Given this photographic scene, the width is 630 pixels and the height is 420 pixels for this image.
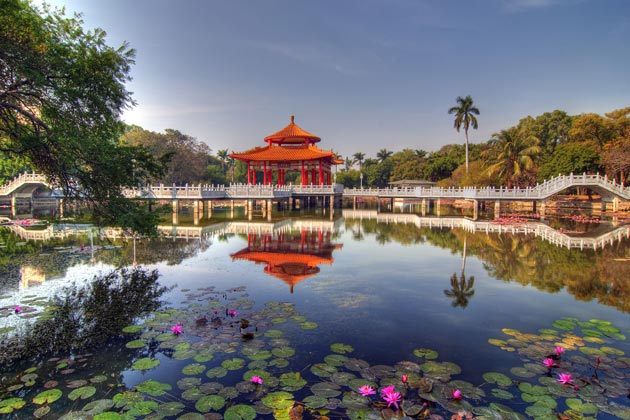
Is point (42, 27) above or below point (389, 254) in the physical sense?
above

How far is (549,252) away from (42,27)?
1653 centimetres

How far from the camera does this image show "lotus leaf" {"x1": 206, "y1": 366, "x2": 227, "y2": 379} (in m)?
4.52

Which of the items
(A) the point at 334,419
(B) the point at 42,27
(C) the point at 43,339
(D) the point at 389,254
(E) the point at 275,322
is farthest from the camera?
(D) the point at 389,254

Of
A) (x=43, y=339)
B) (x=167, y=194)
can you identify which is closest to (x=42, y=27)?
(x=43, y=339)

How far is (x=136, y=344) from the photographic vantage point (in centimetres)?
543

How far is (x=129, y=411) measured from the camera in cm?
378

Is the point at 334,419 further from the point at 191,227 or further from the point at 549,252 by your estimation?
the point at 191,227

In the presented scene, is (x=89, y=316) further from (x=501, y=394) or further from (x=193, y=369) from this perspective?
(x=501, y=394)

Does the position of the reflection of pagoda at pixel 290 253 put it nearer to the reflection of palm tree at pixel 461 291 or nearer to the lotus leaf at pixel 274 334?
the lotus leaf at pixel 274 334

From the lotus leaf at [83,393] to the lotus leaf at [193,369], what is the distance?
1.00 metres

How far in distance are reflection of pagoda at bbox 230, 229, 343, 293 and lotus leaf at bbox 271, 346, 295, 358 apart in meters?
3.57

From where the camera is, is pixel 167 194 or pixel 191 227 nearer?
pixel 191 227

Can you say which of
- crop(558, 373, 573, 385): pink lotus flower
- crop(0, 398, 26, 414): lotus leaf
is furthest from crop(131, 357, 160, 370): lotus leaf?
crop(558, 373, 573, 385): pink lotus flower

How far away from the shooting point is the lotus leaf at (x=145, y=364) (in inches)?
187
